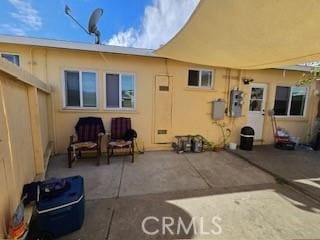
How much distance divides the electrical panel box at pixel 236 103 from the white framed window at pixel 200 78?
2.43 ft

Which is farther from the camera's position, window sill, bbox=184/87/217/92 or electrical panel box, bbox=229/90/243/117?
electrical panel box, bbox=229/90/243/117

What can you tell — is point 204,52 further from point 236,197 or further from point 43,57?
point 43,57

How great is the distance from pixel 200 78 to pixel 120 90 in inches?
89.1

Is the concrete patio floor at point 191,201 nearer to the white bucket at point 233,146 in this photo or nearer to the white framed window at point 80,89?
the white bucket at point 233,146

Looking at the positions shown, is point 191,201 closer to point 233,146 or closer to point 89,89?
point 233,146

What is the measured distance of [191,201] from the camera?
9.18ft

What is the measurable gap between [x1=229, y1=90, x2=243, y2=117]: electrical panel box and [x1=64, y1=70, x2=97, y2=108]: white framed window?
12.6 ft

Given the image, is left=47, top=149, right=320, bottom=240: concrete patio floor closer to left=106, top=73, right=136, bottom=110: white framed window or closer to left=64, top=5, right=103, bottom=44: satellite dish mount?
left=106, top=73, right=136, bottom=110: white framed window

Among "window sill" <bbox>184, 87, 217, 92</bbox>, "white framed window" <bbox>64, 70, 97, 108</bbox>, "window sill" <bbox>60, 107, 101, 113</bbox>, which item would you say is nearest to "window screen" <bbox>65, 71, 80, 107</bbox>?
"white framed window" <bbox>64, 70, 97, 108</bbox>

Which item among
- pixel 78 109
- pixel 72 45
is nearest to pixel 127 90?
pixel 78 109

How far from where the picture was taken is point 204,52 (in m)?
3.41

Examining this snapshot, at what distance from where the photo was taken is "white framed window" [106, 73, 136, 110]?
4941 mm

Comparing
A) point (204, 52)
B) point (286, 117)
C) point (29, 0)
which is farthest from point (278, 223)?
point (29, 0)

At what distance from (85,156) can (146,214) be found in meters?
2.78
